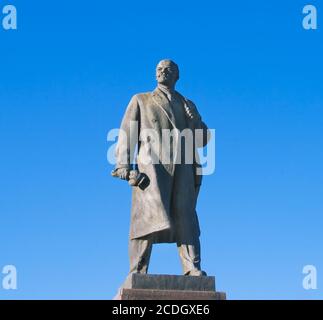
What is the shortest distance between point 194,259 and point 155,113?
273 cm

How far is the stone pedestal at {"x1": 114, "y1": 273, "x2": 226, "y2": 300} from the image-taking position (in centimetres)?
1453

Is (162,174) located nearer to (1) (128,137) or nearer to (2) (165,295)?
(1) (128,137)

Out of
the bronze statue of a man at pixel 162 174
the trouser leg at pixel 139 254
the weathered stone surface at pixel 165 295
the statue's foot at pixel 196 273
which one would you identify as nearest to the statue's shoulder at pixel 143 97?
the bronze statue of a man at pixel 162 174

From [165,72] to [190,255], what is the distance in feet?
11.3

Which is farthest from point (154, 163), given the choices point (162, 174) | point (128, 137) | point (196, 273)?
point (196, 273)

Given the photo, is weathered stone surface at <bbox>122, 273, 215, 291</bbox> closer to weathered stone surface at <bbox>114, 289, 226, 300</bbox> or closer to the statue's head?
weathered stone surface at <bbox>114, 289, 226, 300</bbox>

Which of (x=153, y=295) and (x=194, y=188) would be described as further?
(x=194, y=188)

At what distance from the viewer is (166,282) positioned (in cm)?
1480

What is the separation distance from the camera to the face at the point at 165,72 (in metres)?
16.6

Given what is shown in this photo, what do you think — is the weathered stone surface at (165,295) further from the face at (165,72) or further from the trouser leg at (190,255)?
the face at (165,72)
